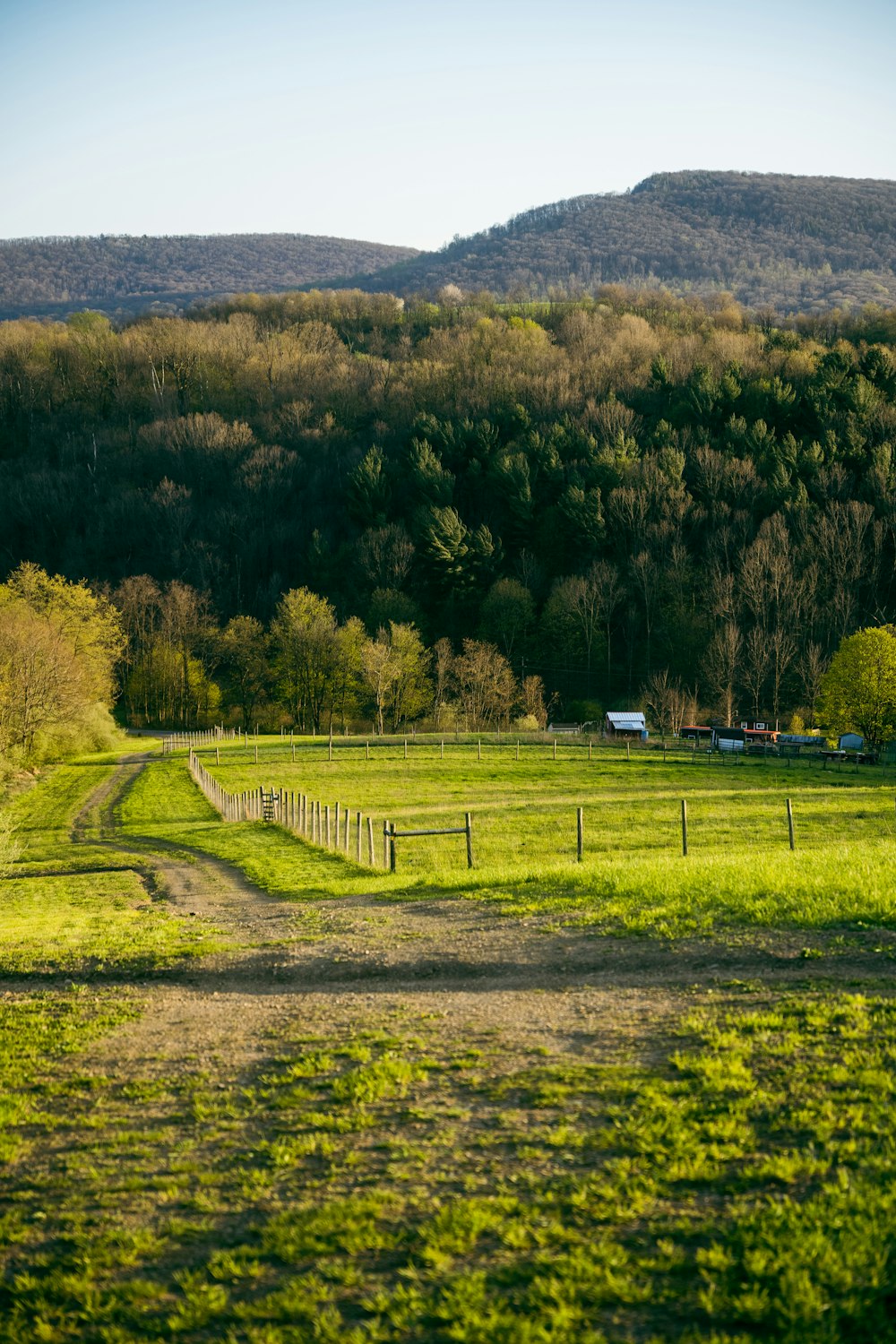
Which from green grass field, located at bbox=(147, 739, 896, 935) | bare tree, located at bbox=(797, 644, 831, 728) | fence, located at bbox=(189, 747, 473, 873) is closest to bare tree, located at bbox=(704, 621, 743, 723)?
bare tree, located at bbox=(797, 644, 831, 728)

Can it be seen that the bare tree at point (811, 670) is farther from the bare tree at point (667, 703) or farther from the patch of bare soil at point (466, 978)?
the patch of bare soil at point (466, 978)

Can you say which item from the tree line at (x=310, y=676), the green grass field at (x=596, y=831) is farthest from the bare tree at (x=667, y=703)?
the green grass field at (x=596, y=831)

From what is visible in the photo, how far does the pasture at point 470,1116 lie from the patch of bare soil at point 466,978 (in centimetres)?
7

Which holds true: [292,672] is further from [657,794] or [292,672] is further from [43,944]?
[43,944]

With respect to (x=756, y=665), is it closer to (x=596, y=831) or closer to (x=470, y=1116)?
(x=596, y=831)

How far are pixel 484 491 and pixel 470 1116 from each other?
122m

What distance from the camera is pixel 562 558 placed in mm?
120562

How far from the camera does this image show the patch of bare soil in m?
11.7

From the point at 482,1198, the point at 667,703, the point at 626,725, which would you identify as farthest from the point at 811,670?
the point at 482,1198

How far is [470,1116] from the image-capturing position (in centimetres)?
915

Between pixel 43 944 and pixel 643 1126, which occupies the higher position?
pixel 643 1126

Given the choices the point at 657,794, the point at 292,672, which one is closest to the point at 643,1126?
the point at 657,794

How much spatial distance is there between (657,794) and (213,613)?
81978 millimetres

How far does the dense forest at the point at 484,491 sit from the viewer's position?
343ft
